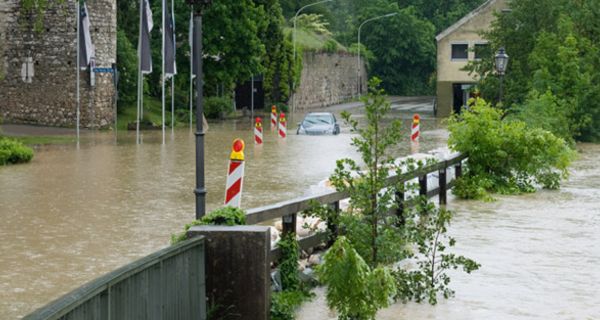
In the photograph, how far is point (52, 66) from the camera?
46.9 meters

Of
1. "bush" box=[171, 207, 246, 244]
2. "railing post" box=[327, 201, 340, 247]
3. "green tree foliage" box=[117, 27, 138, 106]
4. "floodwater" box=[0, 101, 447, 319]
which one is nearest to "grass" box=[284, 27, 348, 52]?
"green tree foliage" box=[117, 27, 138, 106]

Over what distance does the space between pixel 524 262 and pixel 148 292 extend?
629cm

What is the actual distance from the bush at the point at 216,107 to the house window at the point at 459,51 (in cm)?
1642

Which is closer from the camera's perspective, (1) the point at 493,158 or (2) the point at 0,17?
(1) the point at 493,158

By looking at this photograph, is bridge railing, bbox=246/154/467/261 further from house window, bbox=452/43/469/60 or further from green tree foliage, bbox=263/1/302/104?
house window, bbox=452/43/469/60

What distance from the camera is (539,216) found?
17.2 m

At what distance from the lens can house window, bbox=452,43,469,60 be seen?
71.3 metres

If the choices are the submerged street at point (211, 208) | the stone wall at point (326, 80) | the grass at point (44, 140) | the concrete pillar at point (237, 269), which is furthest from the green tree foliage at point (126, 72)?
the concrete pillar at point (237, 269)

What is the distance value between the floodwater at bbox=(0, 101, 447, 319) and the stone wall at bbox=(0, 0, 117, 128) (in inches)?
281

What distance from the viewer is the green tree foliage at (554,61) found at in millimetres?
36094

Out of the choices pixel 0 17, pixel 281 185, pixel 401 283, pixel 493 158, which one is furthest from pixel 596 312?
pixel 0 17

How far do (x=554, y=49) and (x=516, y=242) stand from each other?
24847mm

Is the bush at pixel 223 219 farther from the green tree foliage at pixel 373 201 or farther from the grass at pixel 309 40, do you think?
the grass at pixel 309 40

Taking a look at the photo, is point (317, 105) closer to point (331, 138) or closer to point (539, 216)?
point (331, 138)
